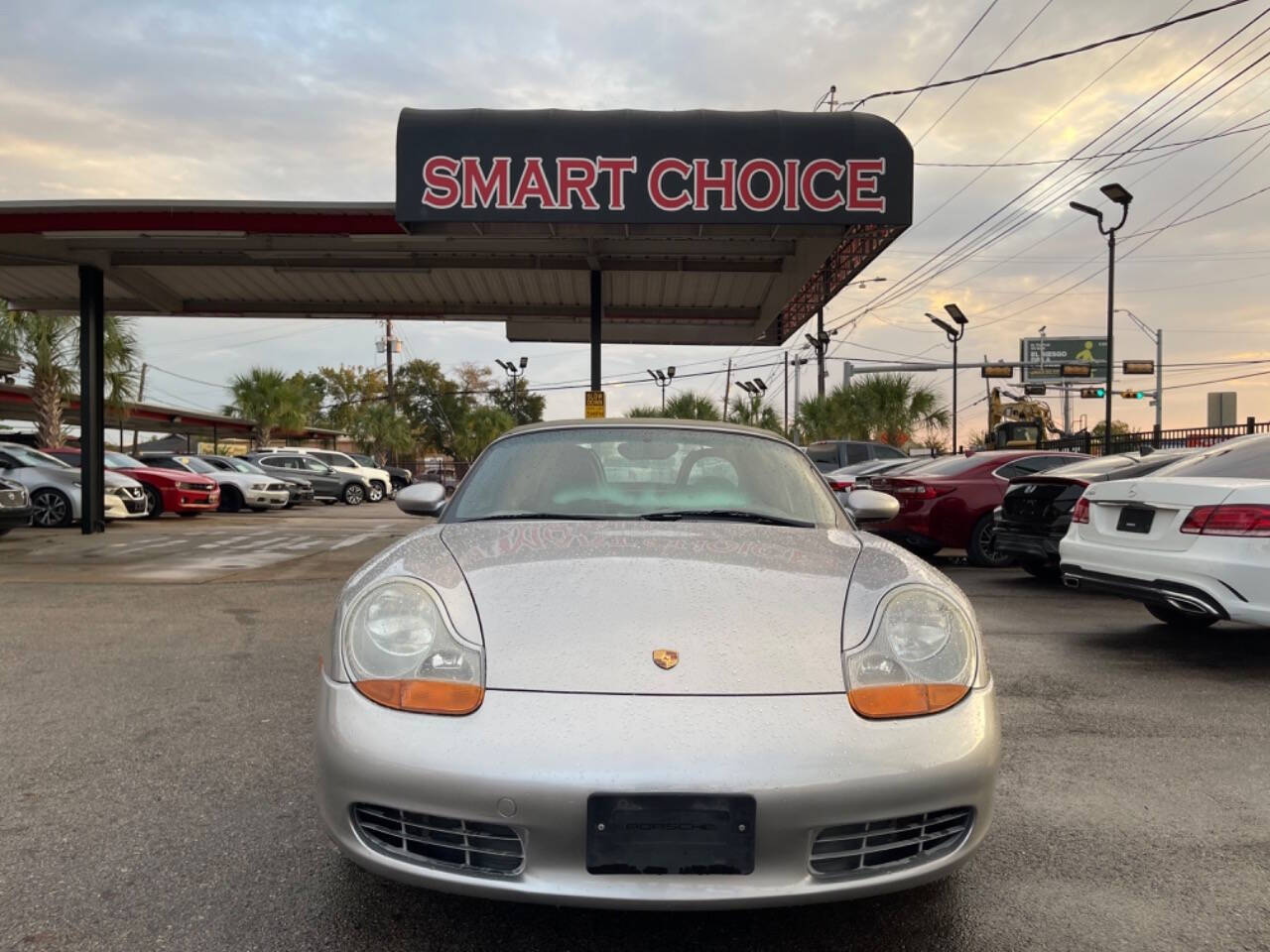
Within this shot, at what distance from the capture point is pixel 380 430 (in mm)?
48438

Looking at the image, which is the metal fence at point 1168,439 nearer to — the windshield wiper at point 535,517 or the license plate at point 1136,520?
the license plate at point 1136,520

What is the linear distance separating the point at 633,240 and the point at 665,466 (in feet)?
29.8

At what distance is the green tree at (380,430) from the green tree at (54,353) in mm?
23273

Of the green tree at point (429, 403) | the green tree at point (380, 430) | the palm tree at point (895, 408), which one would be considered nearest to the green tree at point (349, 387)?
the green tree at point (429, 403)

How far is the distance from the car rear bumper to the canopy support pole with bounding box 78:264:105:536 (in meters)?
13.7

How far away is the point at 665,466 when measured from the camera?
362 cm

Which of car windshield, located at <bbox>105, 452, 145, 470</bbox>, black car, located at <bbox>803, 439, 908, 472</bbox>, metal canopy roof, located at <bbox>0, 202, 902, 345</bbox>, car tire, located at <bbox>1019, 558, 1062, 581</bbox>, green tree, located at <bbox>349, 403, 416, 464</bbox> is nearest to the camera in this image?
car tire, located at <bbox>1019, 558, 1062, 581</bbox>

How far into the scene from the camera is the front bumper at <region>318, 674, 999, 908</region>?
1.91 metres

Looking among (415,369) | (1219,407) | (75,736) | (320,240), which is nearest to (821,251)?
(320,240)

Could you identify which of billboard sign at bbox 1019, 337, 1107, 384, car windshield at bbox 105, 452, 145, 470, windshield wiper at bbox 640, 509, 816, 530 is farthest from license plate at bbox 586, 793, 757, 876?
billboard sign at bbox 1019, 337, 1107, 384

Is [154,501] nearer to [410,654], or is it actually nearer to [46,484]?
[46,484]

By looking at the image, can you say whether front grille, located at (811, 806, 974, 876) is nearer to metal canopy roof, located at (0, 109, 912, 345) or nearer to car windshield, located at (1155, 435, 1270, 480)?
car windshield, located at (1155, 435, 1270, 480)

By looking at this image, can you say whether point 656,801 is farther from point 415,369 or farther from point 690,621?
point 415,369

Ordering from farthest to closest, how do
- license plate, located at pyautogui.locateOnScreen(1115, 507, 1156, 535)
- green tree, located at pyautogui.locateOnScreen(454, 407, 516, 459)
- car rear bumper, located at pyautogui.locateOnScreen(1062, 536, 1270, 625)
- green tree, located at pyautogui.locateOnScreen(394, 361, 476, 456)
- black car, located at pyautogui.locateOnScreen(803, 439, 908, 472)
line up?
green tree, located at pyautogui.locateOnScreen(394, 361, 476, 456) < green tree, located at pyautogui.locateOnScreen(454, 407, 516, 459) < black car, located at pyautogui.locateOnScreen(803, 439, 908, 472) < license plate, located at pyautogui.locateOnScreen(1115, 507, 1156, 535) < car rear bumper, located at pyautogui.locateOnScreen(1062, 536, 1270, 625)
